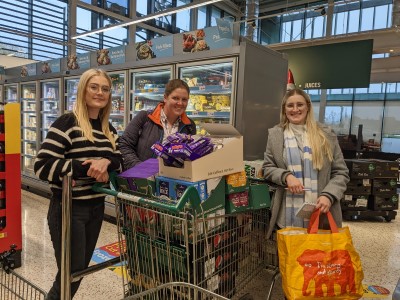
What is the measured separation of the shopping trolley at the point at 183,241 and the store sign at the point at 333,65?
5.10m

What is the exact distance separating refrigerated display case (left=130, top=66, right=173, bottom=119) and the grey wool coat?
2345 millimetres

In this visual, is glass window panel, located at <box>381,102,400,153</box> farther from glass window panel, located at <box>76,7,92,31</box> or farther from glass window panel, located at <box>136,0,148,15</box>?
glass window panel, located at <box>76,7,92,31</box>

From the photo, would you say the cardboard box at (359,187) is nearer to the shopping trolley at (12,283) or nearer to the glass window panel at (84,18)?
the shopping trolley at (12,283)

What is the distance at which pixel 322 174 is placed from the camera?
204 centimetres

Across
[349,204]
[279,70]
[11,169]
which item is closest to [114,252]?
[11,169]

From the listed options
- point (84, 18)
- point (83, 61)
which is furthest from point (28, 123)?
point (84, 18)

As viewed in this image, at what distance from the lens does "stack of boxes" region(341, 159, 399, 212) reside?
17.4 ft

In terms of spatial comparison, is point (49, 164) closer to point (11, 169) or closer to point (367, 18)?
point (11, 169)

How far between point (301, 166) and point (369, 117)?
42.8 ft

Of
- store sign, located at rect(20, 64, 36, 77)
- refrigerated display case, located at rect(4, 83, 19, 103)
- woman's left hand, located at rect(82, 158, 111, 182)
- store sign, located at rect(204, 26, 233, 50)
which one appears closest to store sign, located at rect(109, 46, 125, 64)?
store sign, located at rect(204, 26, 233, 50)

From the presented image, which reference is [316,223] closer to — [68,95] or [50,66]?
[68,95]

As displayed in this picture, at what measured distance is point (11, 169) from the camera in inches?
115

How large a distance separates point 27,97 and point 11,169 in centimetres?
475

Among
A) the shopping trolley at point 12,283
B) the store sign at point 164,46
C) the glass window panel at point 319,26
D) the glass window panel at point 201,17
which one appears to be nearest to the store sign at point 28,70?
the store sign at point 164,46
